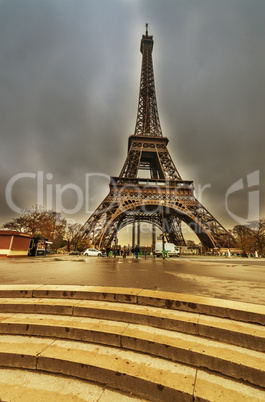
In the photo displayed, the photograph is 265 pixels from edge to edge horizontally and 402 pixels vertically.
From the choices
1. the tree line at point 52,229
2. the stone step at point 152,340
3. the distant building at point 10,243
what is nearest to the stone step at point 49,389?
the stone step at point 152,340

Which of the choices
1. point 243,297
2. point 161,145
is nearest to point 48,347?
point 243,297

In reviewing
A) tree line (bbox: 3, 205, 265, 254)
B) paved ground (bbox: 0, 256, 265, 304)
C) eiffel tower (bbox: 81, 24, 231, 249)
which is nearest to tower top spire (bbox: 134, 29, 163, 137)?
eiffel tower (bbox: 81, 24, 231, 249)

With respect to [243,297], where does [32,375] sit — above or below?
below

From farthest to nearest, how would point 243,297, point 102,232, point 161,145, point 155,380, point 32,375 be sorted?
point 161,145 < point 102,232 < point 243,297 < point 32,375 < point 155,380

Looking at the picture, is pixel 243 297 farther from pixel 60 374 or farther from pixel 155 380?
pixel 60 374

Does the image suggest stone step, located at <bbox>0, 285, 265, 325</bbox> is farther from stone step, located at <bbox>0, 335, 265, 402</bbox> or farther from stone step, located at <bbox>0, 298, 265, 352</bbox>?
stone step, located at <bbox>0, 335, 265, 402</bbox>

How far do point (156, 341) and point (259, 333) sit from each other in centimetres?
137

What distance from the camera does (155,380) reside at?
2.02 metres

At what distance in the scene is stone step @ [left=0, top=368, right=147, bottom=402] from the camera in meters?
1.95

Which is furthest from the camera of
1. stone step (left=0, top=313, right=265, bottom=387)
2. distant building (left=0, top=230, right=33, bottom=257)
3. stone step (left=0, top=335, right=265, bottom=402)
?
distant building (left=0, top=230, right=33, bottom=257)

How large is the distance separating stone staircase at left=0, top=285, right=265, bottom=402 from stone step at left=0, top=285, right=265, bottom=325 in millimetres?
17

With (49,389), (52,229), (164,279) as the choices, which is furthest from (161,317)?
(52,229)

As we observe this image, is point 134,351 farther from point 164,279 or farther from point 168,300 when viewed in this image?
point 164,279

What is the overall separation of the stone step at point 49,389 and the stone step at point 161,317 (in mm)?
1073
